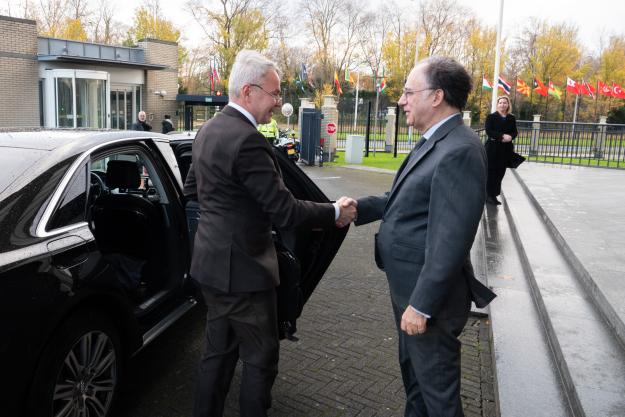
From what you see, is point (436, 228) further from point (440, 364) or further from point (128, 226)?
point (128, 226)

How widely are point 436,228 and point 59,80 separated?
25170 millimetres

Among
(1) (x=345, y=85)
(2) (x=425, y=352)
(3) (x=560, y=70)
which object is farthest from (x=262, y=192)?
(1) (x=345, y=85)

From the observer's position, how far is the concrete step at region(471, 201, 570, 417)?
312 cm

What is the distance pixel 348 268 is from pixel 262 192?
3.86 m

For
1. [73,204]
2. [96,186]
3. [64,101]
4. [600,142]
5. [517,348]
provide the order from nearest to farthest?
1. [73,204]
2. [517,348]
3. [96,186]
4. [600,142]
5. [64,101]

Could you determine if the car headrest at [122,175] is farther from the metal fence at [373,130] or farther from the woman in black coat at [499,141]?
the metal fence at [373,130]

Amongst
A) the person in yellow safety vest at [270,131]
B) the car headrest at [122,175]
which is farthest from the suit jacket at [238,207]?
the person in yellow safety vest at [270,131]

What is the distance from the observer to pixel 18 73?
2323 centimetres

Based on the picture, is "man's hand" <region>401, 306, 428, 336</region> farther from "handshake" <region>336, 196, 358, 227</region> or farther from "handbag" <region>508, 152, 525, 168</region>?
"handbag" <region>508, 152, 525, 168</region>

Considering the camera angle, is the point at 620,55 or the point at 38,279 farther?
the point at 620,55

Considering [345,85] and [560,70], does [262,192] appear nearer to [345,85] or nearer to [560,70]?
[560,70]

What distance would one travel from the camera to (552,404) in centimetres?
311

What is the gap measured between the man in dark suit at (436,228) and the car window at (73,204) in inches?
60.3

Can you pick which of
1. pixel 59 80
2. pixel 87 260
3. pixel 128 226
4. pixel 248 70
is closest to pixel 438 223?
pixel 248 70
